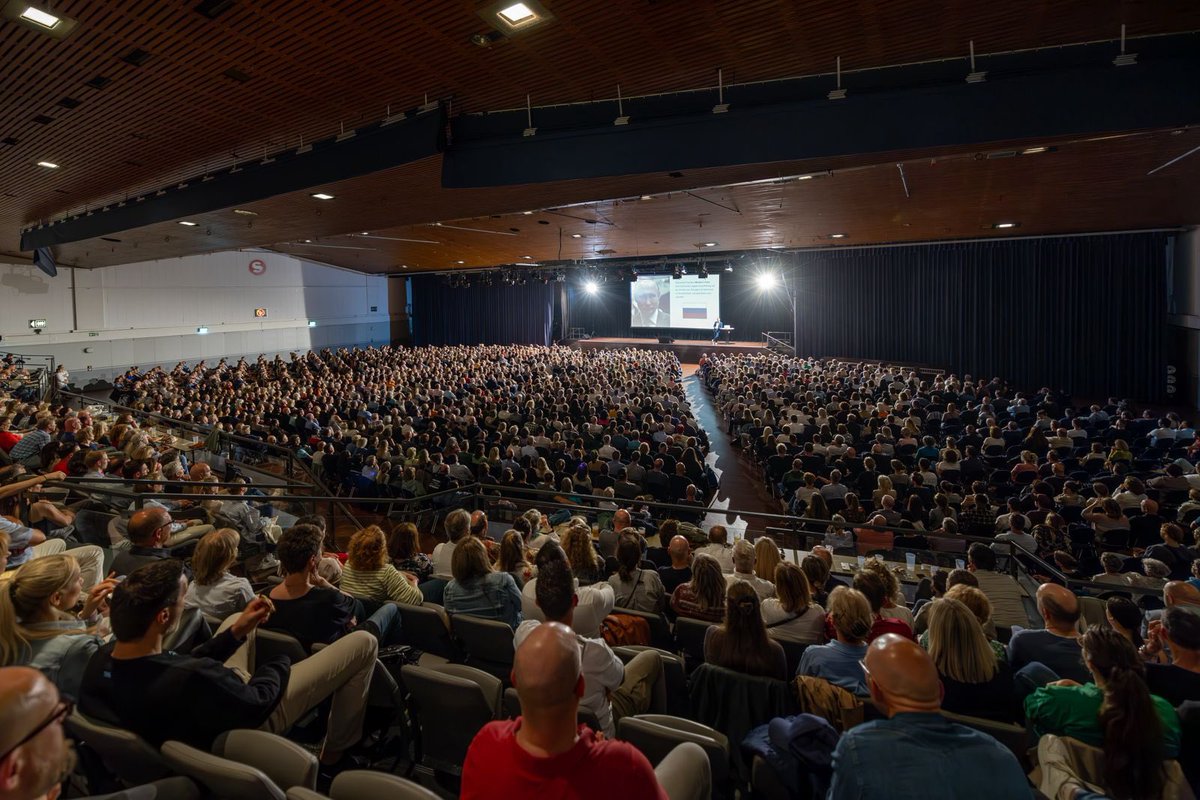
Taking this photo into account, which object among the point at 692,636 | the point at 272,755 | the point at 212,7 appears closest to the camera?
the point at 272,755

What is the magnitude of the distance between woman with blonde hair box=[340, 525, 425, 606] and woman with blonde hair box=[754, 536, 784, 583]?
7.82ft

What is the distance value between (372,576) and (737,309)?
28.4 m

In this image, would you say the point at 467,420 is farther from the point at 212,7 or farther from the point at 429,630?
the point at 429,630

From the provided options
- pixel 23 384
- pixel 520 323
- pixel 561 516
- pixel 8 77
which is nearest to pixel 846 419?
pixel 561 516

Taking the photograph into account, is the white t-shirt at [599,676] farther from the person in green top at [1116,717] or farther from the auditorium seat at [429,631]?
the person in green top at [1116,717]

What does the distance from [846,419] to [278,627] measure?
36.4ft

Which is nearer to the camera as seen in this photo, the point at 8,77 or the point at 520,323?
the point at 8,77

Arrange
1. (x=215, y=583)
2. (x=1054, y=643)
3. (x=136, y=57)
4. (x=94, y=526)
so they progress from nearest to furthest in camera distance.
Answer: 1. (x=1054, y=643)
2. (x=215, y=583)
3. (x=94, y=526)
4. (x=136, y=57)

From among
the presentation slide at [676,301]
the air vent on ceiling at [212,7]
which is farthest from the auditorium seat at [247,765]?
the presentation slide at [676,301]

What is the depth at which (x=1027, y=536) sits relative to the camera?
20.7ft

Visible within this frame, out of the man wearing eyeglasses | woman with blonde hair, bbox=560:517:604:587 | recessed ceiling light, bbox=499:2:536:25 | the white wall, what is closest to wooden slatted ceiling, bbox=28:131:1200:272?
the white wall

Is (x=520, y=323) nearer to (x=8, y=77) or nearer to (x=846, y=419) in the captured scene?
(x=846, y=419)

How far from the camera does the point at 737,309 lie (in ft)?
99.7

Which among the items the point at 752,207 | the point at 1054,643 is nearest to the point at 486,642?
the point at 1054,643
